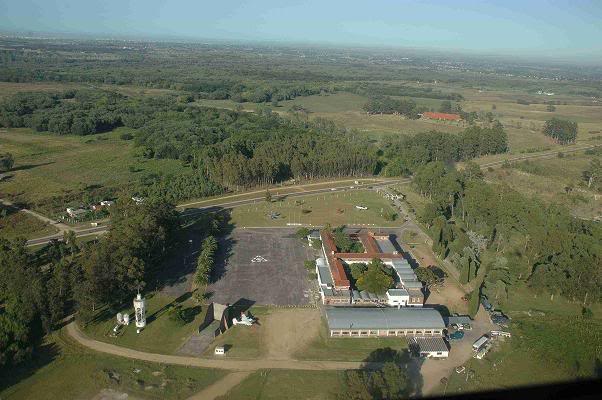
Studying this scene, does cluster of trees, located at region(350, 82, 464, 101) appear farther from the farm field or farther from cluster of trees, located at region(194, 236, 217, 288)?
cluster of trees, located at region(194, 236, 217, 288)

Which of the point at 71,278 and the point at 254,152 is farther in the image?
the point at 254,152

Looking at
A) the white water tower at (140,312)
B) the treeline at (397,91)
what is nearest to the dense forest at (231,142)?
the white water tower at (140,312)

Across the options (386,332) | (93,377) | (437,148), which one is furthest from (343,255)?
(437,148)

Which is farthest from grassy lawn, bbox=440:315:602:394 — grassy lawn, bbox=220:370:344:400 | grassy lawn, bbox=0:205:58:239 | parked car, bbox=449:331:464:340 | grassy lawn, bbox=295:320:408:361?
grassy lawn, bbox=0:205:58:239

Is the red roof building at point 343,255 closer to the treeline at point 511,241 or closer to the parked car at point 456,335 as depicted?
the treeline at point 511,241

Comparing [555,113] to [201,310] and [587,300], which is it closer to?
[587,300]

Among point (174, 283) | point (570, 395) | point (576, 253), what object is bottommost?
point (174, 283)

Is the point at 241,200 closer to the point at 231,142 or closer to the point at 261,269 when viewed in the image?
the point at 231,142


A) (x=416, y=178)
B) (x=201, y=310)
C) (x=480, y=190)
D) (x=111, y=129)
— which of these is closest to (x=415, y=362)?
(x=201, y=310)
